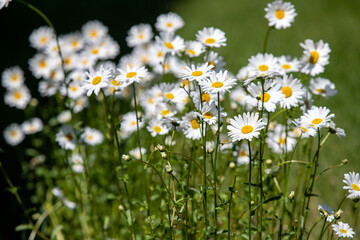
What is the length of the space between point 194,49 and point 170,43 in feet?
0.63

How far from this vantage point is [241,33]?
484 cm

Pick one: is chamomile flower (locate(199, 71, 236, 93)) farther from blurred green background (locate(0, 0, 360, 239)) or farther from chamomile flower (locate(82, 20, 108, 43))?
chamomile flower (locate(82, 20, 108, 43))

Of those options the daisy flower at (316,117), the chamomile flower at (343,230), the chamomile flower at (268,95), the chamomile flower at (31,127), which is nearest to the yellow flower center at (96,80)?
the chamomile flower at (268,95)

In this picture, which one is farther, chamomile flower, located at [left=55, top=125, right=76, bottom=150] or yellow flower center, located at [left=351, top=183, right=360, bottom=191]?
chamomile flower, located at [left=55, top=125, right=76, bottom=150]

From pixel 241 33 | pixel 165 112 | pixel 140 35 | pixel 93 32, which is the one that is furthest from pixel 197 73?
pixel 241 33

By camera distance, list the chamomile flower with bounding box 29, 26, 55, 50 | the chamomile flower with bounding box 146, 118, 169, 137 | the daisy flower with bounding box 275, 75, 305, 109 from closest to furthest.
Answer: the daisy flower with bounding box 275, 75, 305, 109 < the chamomile flower with bounding box 146, 118, 169, 137 < the chamomile flower with bounding box 29, 26, 55, 50

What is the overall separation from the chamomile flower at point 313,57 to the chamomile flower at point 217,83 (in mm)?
545

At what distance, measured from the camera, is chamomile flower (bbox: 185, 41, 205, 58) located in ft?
5.38

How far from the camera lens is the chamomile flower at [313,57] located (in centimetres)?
162

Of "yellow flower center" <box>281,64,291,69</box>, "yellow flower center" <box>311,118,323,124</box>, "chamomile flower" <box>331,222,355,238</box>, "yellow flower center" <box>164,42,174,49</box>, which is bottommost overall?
"chamomile flower" <box>331,222,355,238</box>

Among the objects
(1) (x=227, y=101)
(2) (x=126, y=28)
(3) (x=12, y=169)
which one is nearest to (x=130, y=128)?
(3) (x=12, y=169)

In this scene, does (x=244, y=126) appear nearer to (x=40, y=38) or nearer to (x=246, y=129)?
(x=246, y=129)

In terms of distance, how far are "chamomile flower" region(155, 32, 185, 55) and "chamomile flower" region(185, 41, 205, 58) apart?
29mm

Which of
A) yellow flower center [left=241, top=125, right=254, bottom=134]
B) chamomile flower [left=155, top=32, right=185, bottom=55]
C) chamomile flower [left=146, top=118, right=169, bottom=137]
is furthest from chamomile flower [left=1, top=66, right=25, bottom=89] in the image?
yellow flower center [left=241, top=125, right=254, bottom=134]
